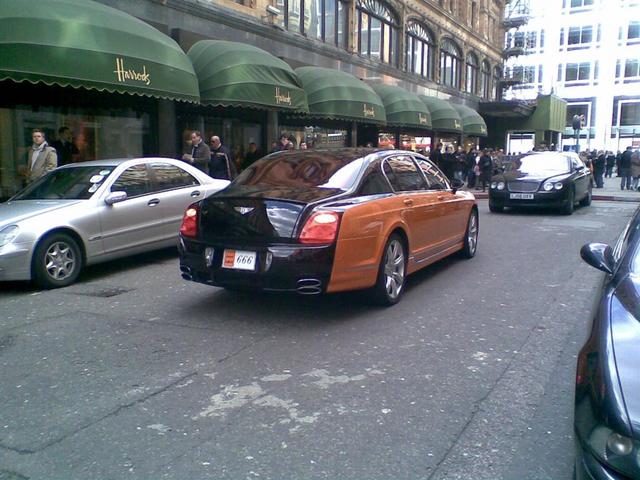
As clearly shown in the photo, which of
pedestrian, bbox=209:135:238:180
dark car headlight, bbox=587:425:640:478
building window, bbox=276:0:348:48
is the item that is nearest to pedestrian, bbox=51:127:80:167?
pedestrian, bbox=209:135:238:180

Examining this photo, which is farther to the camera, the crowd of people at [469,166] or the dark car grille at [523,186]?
the crowd of people at [469,166]

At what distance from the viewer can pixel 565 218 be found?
45.6ft

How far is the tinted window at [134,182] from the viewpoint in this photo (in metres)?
7.90

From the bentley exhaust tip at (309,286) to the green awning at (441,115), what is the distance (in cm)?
2295

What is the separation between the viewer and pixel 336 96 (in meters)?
17.4

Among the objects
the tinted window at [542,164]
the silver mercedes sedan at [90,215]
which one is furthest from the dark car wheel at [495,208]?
the silver mercedes sedan at [90,215]

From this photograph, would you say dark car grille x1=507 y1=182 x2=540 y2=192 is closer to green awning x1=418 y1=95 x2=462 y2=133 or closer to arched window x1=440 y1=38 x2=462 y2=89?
green awning x1=418 y1=95 x2=462 y2=133

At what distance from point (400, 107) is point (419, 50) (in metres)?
8.25

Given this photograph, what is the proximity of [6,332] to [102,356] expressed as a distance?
127cm

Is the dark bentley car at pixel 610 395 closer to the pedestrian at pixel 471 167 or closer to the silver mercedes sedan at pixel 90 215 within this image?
the silver mercedes sedan at pixel 90 215

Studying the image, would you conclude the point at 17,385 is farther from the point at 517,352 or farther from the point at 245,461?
the point at 517,352

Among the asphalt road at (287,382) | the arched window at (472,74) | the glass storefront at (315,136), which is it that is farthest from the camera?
the arched window at (472,74)

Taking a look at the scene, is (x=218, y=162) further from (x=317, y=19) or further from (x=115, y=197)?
(x=317, y=19)

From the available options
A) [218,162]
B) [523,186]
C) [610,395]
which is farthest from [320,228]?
[523,186]
